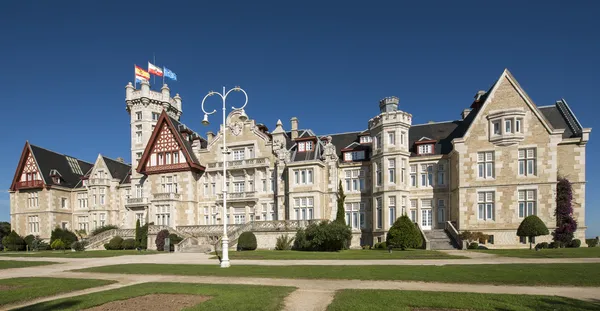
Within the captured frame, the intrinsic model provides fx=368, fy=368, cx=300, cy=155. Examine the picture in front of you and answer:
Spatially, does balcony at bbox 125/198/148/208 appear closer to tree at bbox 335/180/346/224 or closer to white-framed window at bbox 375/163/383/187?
tree at bbox 335/180/346/224

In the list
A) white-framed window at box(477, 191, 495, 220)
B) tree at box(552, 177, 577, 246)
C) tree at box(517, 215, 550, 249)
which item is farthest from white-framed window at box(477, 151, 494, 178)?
tree at box(517, 215, 550, 249)

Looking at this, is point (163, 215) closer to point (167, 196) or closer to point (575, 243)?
point (167, 196)

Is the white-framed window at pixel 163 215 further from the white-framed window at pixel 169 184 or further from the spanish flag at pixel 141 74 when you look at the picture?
the spanish flag at pixel 141 74

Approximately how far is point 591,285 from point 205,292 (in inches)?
488

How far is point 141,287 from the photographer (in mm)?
12922

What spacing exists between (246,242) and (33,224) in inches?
1471

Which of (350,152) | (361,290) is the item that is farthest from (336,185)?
(361,290)

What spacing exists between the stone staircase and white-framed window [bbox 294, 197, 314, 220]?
442 inches

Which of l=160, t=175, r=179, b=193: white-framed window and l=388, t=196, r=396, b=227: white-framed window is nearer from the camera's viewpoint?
l=388, t=196, r=396, b=227: white-framed window

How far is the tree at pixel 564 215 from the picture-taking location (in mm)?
29266

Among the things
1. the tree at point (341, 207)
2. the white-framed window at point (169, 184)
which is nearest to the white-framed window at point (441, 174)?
the tree at point (341, 207)

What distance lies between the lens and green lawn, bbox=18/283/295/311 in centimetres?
969

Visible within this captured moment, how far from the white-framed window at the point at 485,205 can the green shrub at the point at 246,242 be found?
2017cm

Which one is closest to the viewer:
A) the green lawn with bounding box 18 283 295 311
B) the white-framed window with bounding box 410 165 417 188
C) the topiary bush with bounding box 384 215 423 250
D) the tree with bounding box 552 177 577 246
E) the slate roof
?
the green lawn with bounding box 18 283 295 311
